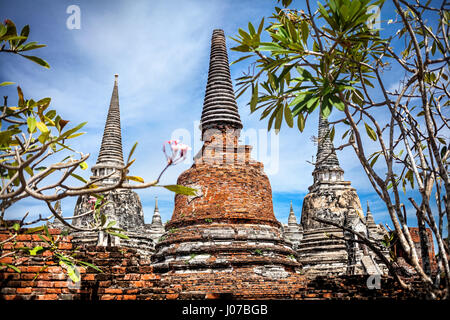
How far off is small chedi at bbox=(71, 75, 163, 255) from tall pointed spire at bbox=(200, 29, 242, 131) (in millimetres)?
3967

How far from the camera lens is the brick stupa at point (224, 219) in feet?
31.9

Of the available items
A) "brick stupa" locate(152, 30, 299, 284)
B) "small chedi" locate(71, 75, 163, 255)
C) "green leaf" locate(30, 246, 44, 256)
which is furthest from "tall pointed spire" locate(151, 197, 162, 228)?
"green leaf" locate(30, 246, 44, 256)

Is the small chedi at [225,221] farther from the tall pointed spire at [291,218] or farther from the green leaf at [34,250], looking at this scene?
the tall pointed spire at [291,218]

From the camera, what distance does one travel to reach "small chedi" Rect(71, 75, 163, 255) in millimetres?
15383

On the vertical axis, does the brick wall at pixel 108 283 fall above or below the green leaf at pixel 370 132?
below

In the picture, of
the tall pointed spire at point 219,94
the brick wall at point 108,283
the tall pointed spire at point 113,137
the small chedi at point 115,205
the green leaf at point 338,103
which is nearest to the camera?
the green leaf at point 338,103

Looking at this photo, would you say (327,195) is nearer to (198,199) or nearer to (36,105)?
(198,199)

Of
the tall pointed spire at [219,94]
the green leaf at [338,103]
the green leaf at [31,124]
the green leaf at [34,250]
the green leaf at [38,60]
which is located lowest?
the green leaf at [34,250]

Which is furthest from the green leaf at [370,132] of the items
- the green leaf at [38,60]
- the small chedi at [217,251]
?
the green leaf at [38,60]

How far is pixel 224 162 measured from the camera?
38.1ft

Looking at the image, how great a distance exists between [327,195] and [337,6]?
53.0 ft

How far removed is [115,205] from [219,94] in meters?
7.21

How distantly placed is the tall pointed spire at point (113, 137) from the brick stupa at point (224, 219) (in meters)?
7.85
